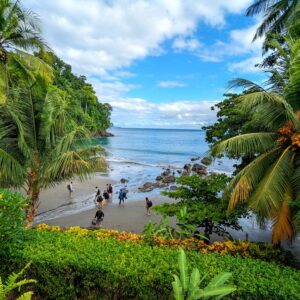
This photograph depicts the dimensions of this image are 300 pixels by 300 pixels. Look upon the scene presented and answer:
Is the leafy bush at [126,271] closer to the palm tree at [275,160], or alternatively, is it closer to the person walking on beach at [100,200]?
the palm tree at [275,160]

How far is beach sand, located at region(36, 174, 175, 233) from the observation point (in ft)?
50.9

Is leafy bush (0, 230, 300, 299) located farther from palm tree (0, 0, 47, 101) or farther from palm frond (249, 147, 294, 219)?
palm tree (0, 0, 47, 101)

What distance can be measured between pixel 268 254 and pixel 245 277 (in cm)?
195

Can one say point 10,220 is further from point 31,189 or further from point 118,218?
point 118,218

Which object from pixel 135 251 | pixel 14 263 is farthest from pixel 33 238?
pixel 135 251

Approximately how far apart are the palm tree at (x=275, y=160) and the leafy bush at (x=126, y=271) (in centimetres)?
174

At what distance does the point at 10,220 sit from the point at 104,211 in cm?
1292

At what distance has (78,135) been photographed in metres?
9.81

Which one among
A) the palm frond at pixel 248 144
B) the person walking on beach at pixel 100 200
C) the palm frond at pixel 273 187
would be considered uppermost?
the palm frond at pixel 248 144

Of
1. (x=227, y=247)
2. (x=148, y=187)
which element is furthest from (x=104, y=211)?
(x=227, y=247)

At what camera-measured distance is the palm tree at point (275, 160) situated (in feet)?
21.2

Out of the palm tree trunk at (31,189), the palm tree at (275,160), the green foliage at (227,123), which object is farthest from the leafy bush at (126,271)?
the green foliage at (227,123)

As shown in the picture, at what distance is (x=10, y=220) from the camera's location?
539 centimetres

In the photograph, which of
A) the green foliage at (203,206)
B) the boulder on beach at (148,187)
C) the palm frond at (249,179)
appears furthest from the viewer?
the boulder on beach at (148,187)
